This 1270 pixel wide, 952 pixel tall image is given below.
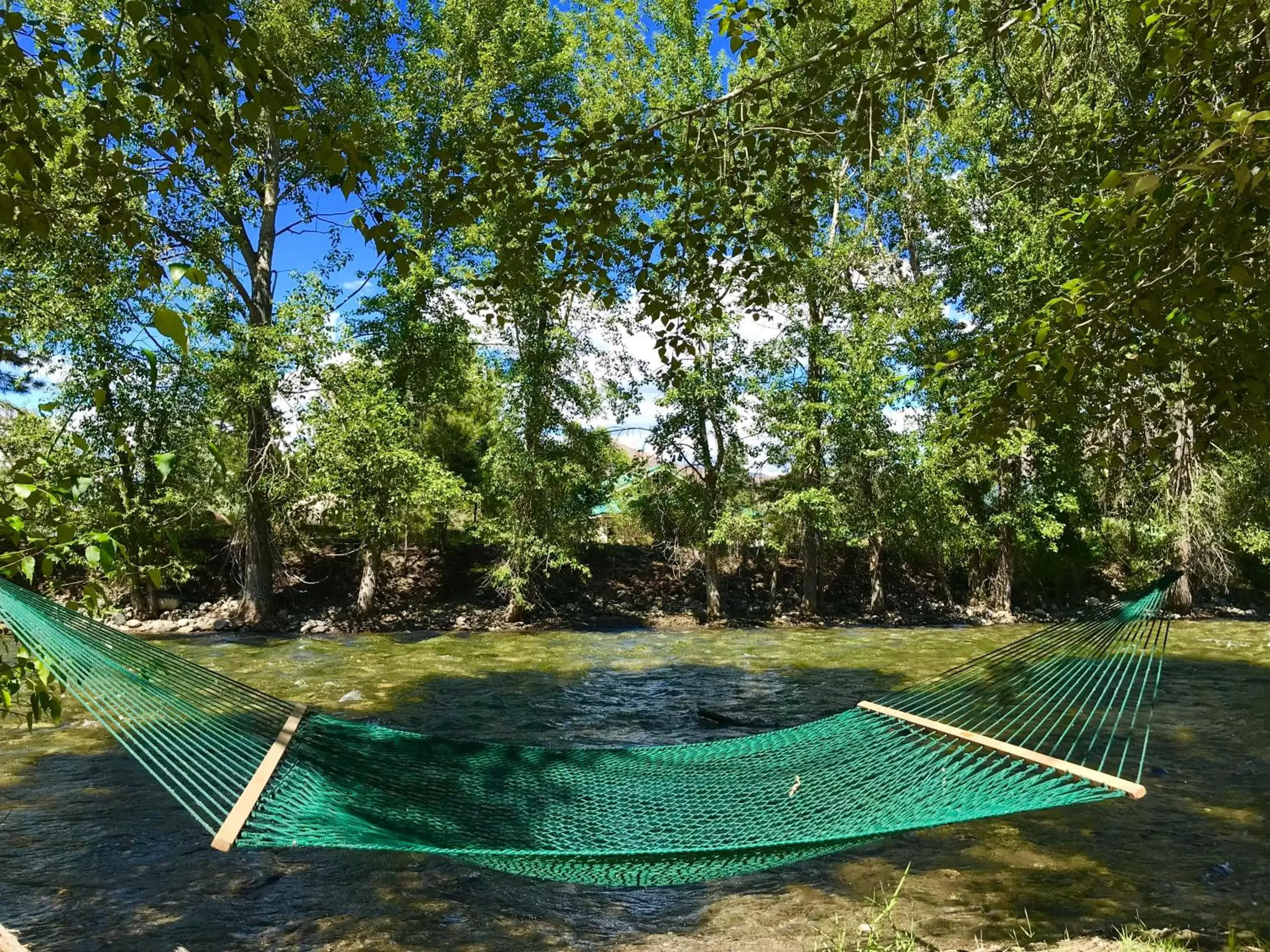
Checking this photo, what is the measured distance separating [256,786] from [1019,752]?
2514mm

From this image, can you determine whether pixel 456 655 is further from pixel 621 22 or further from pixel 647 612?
pixel 621 22

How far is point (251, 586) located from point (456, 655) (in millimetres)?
4888

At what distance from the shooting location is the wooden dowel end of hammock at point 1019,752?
2279 mm

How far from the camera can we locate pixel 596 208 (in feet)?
10.9

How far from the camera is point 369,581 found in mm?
14289

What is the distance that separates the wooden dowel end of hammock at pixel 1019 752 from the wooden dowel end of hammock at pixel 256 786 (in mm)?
2228

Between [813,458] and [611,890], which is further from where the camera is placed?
[813,458]

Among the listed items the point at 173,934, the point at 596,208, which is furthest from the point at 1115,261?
the point at 173,934

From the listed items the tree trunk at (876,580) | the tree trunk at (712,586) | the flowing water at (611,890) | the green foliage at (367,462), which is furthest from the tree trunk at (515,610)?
the flowing water at (611,890)

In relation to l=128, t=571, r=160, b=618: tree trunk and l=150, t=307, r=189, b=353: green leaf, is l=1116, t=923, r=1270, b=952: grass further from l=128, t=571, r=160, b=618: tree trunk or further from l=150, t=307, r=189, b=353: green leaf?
l=128, t=571, r=160, b=618: tree trunk

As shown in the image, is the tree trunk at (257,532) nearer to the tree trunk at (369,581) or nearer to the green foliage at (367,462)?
the green foliage at (367,462)

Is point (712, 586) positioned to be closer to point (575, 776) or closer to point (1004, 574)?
point (1004, 574)

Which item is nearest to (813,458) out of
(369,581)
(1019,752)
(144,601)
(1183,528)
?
(1183,528)

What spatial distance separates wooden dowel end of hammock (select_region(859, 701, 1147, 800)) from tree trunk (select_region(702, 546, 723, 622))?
11304 mm
